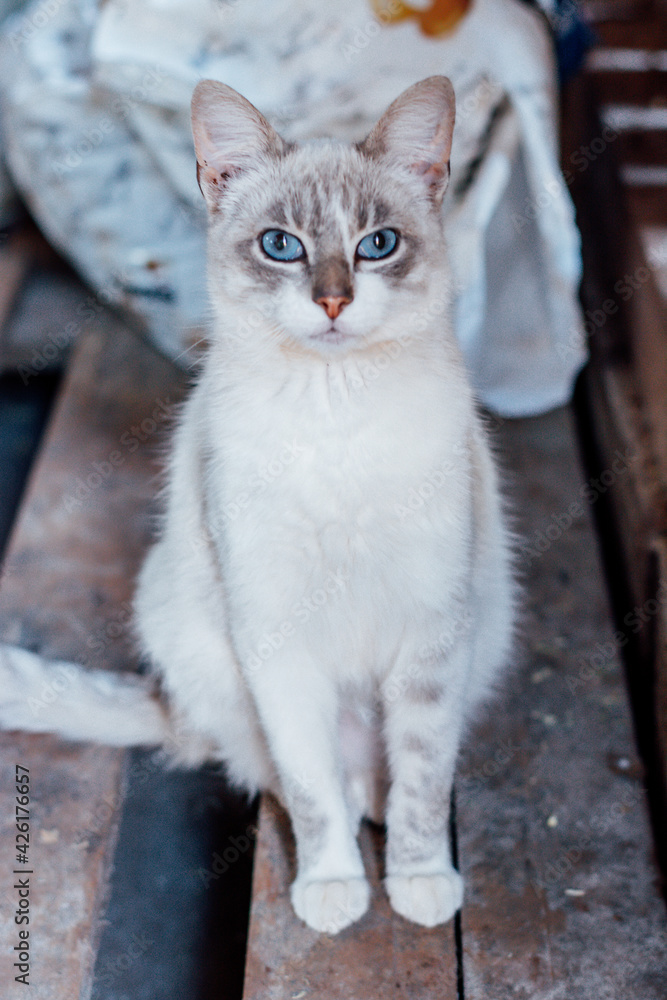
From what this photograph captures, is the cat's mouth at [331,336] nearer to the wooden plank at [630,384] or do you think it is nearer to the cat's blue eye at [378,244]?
the cat's blue eye at [378,244]

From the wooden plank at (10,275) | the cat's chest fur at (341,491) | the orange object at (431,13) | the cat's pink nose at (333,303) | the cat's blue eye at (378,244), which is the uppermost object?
the orange object at (431,13)

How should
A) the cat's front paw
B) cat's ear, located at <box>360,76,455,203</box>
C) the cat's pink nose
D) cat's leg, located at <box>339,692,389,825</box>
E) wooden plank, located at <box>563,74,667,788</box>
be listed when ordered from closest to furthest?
the cat's pink nose
cat's ear, located at <box>360,76,455,203</box>
the cat's front paw
cat's leg, located at <box>339,692,389,825</box>
wooden plank, located at <box>563,74,667,788</box>

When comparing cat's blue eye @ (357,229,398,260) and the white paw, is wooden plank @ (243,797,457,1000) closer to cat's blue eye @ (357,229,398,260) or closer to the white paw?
the white paw

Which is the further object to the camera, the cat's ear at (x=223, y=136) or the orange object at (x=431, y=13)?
the orange object at (x=431, y=13)

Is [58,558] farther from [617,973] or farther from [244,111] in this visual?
[617,973]

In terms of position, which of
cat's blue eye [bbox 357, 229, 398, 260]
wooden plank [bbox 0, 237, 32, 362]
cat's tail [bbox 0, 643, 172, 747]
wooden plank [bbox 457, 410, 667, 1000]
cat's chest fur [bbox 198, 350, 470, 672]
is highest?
cat's blue eye [bbox 357, 229, 398, 260]

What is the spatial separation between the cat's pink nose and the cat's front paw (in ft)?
3.12

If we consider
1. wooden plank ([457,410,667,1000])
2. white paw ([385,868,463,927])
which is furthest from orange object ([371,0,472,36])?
white paw ([385,868,463,927])

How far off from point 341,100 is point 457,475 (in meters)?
1.32

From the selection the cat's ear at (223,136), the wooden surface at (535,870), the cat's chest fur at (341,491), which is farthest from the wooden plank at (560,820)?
the cat's ear at (223,136)

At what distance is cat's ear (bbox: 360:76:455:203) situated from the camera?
1.37 meters

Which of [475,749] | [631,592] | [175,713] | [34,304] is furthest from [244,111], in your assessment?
[34,304]

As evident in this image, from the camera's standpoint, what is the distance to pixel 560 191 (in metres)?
2.39

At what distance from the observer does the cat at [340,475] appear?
1.38 metres
